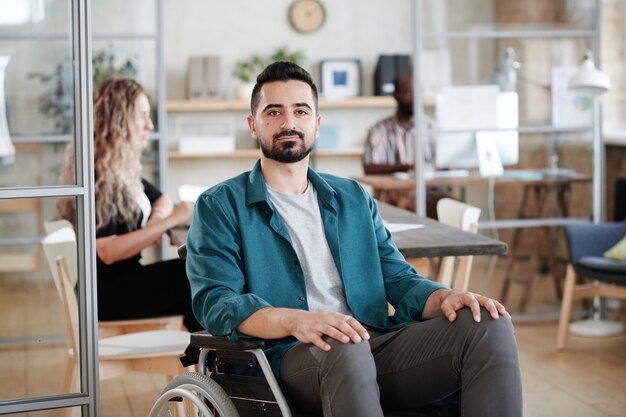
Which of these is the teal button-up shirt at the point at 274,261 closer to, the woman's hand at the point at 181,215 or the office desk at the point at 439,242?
the office desk at the point at 439,242

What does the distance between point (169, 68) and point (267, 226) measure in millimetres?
5739

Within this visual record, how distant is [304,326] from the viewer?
2.15 meters

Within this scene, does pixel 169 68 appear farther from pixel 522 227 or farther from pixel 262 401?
pixel 262 401

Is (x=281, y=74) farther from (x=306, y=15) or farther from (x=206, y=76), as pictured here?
(x=306, y=15)

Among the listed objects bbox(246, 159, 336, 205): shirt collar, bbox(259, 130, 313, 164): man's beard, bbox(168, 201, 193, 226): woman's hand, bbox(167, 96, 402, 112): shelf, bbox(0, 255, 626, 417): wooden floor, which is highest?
bbox(167, 96, 402, 112): shelf

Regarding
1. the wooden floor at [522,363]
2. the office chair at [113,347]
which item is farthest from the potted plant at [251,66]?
the office chair at [113,347]

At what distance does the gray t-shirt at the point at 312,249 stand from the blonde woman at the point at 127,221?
1105mm

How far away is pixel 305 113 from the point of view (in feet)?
8.11

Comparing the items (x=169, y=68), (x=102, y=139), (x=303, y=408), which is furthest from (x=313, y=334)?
(x=169, y=68)

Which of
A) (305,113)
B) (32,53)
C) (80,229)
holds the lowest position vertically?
(80,229)

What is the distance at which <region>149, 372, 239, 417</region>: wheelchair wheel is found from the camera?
216cm

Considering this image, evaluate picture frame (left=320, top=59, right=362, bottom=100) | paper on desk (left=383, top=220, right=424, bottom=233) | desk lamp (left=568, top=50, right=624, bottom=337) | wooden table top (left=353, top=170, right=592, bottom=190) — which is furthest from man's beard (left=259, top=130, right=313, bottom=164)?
picture frame (left=320, top=59, right=362, bottom=100)

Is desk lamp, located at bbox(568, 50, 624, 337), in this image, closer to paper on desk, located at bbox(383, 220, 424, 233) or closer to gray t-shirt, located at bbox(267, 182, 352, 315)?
paper on desk, located at bbox(383, 220, 424, 233)

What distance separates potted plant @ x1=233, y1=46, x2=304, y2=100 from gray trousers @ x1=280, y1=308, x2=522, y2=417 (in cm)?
556
